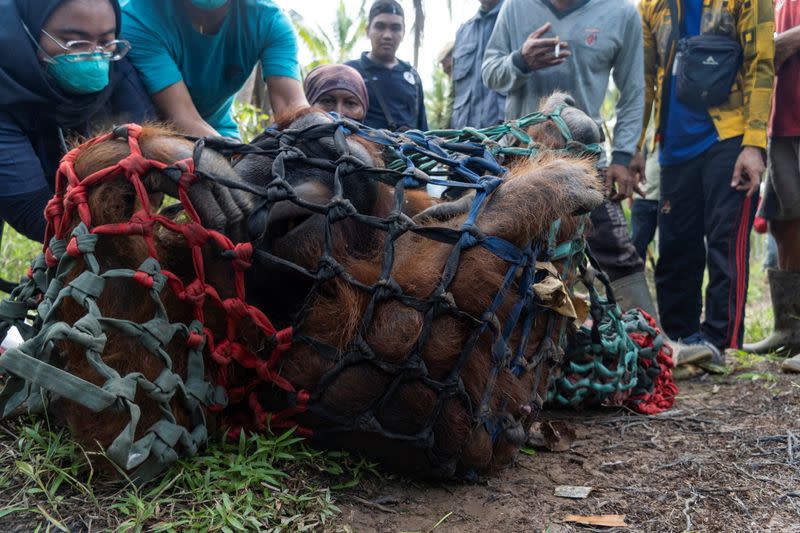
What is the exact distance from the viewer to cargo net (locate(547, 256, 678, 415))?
6.81ft

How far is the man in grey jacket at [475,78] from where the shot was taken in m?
3.76

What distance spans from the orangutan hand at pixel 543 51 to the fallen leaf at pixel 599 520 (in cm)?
208

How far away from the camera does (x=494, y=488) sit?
1.60 m

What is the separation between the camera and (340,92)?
3.18m

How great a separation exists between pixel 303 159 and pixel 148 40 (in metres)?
1.30

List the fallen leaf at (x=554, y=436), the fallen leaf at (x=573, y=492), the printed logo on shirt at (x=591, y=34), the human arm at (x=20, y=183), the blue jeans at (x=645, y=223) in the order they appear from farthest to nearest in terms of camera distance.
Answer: the blue jeans at (x=645, y=223), the printed logo on shirt at (x=591, y=34), the human arm at (x=20, y=183), the fallen leaf at (x=554, y=436), the fallen leaf at (x=573, y=492)

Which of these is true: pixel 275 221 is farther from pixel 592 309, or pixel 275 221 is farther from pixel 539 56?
pixel 539 56

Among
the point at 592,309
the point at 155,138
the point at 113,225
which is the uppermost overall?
the point at 155,138

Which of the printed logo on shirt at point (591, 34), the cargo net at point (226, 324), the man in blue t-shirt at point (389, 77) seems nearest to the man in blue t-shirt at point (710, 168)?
the printed logo on shirt at point (591, 34)

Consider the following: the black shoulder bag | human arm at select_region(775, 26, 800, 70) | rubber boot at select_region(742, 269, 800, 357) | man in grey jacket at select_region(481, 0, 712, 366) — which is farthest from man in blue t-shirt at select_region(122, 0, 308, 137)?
rubber boot at select_region(742, 269, 800, 357)

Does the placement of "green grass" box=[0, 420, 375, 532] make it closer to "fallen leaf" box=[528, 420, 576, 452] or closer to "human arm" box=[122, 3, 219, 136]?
"fallen leaf" box=[528, 420, 576, 452]

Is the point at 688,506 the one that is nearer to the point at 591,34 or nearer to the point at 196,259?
the point at 196,259

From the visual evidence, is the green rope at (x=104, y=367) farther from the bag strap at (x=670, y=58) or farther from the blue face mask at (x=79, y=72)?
the bag strap at (x=670, y=58)

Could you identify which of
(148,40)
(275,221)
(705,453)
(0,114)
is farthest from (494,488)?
(148,40)
